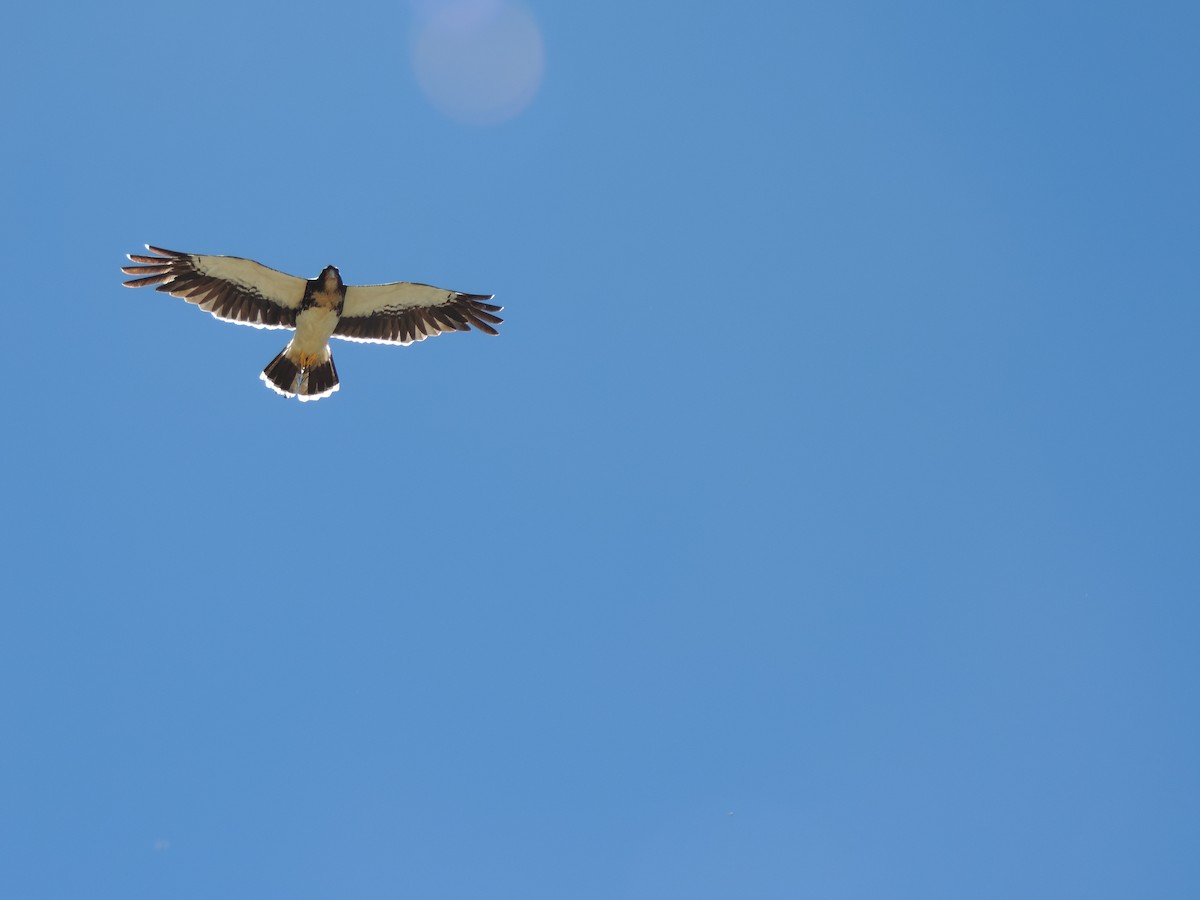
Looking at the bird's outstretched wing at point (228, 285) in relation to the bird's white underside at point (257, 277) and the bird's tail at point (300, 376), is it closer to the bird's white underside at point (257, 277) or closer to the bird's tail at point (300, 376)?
the bird's white underside at point (257, 277)

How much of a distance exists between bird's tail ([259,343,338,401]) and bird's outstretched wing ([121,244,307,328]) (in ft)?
1.85

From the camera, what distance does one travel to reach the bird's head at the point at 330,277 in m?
15.2

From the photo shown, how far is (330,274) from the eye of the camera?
1524 cm

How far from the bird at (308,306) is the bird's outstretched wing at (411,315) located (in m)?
0.02

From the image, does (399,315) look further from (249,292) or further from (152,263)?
(152,263)

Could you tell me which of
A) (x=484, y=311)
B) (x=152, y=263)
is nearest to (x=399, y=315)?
(x=484, y=311)

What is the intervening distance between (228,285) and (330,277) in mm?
Answer: 1586

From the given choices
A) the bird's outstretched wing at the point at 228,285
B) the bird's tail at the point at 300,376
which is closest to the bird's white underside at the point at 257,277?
the bird's outstretched wing at the point at 228,285

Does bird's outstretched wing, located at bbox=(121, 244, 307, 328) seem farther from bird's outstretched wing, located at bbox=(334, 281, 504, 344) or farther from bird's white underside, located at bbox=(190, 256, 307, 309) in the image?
bird's outstretched wing, located at bbox=(334, 281, 504, 344)

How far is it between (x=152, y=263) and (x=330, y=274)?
249cm

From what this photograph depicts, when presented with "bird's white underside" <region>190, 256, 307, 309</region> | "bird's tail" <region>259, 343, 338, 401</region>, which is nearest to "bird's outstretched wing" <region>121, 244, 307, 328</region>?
"bird's white underside" <region>190, 256, 307, 309</region>

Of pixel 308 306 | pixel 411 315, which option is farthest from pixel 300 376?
pixel 411 315

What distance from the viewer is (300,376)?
1545cm

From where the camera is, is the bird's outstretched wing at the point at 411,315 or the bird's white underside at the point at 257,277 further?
the bird's outstretched wing at the point at 411,315
